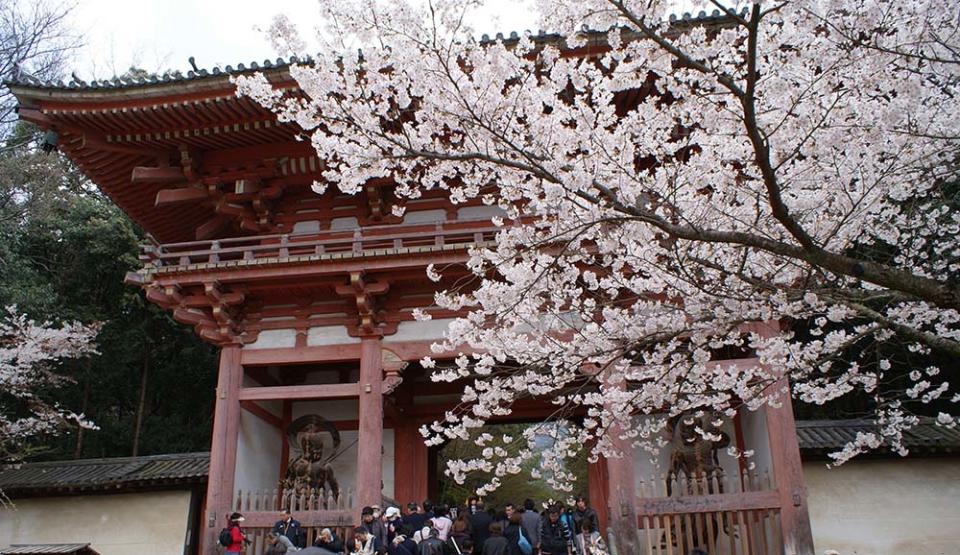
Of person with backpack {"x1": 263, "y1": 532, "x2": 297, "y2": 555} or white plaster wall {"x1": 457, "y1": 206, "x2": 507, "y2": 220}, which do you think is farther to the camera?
white plaster wall {"x1": 457, "y1": 206, "x2": 507, "y2": 220}

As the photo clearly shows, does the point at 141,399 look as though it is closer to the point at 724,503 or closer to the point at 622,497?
the point at 622,497

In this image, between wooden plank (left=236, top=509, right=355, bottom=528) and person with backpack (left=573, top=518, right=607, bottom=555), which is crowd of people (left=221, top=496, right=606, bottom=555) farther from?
wooden plank (left=236, top=509, right=355, bottom=528)

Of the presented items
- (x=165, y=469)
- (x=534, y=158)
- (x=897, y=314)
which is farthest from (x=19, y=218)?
(x=897, y=314)

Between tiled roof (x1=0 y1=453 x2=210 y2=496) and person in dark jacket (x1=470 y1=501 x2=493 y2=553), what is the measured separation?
4650 mm

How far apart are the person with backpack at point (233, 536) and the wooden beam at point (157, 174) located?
473 cm

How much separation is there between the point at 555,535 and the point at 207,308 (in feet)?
17.4

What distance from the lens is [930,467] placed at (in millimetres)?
9789

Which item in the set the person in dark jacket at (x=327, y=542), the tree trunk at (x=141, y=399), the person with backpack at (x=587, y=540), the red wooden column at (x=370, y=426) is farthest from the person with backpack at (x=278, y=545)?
the tree trunk at (x=141, y=399)

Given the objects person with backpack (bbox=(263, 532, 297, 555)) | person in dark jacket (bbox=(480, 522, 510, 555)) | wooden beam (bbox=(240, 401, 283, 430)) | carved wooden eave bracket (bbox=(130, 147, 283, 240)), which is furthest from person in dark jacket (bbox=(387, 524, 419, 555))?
carved wooden eave bracket (bbox=(130, 147, 283, 240))

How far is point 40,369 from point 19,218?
4.77 metres

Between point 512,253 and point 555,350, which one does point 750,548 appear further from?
point 512,253

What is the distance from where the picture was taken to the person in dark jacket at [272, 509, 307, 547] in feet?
27.4

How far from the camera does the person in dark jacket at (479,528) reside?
8.27 m

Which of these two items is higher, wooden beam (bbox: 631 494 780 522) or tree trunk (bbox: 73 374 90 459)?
tree trunk (bbox: 73 374 90 459)
